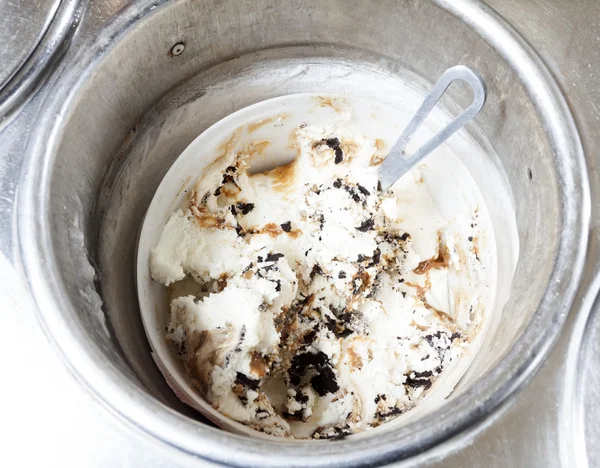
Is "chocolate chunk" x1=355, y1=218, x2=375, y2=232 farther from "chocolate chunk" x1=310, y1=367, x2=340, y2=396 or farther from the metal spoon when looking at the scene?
"chocolate chunk" x1=310, y1=367, x2=340, y2=396

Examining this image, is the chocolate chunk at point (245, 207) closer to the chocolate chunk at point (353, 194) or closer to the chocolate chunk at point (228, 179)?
the chocolate chunk at point (228, 179)

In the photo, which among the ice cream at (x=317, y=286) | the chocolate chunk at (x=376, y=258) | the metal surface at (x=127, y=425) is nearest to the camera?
the metal surface at (x=127, y=425)

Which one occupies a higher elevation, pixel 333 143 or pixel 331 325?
pixel 333 143

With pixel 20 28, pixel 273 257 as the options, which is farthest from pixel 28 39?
pixel 273 257

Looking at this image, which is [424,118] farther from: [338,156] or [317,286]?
[317,286]

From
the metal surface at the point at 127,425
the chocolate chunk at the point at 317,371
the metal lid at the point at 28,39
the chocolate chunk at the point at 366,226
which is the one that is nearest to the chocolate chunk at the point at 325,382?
the chocolate chunk at the point at 317,371

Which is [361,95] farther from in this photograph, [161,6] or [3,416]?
[3,416]

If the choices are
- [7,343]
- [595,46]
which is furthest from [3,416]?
[595,46]
